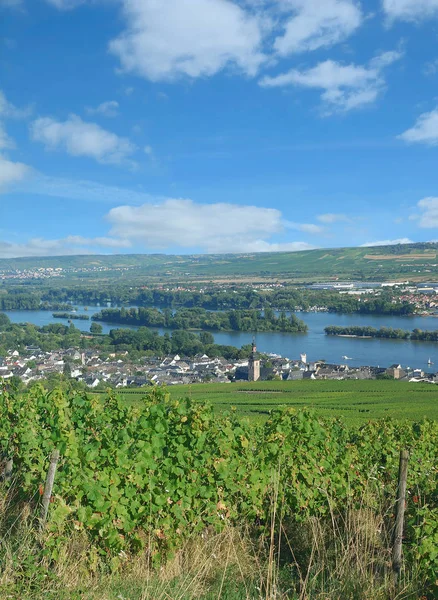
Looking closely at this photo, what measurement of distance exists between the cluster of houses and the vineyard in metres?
27.5

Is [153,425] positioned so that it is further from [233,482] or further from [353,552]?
[353,552]

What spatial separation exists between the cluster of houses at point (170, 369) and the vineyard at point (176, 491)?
1084 inches

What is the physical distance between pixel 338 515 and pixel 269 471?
77 cm

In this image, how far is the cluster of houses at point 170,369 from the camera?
35.1 meters

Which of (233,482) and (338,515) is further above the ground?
(233,482)

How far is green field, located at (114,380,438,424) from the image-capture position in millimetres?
20406

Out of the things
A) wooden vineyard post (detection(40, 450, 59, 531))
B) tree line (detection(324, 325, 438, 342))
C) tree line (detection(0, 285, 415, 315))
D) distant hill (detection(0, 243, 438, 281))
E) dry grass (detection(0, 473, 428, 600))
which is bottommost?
tree line (detection(324, 325, 438, 342))

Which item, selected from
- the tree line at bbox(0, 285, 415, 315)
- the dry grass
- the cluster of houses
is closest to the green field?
the cluster of houses

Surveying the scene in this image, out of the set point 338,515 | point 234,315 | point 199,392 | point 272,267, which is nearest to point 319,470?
point 338,515

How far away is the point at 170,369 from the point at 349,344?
756 inches

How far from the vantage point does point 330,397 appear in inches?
1016

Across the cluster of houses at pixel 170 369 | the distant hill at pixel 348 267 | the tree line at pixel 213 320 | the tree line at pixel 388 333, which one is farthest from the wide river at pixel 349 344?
the distant hill at pixel 348 267

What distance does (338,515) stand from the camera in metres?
4.37

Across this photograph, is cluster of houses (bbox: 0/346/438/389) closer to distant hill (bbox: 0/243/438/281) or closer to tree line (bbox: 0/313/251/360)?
tree line (bbox: 0/313/251/360)
